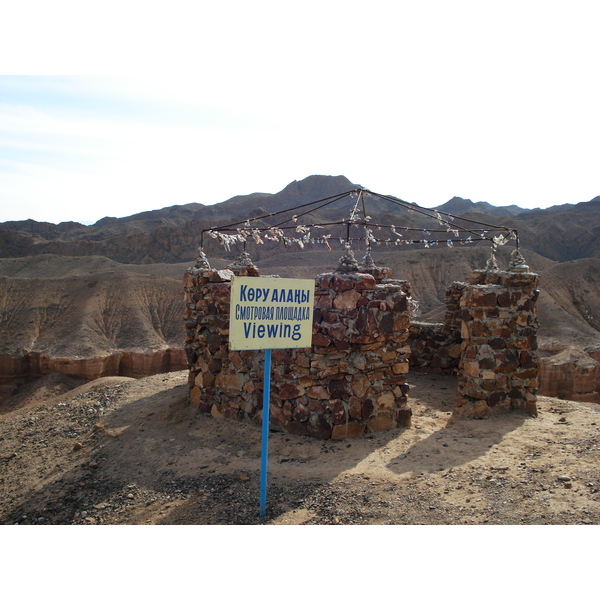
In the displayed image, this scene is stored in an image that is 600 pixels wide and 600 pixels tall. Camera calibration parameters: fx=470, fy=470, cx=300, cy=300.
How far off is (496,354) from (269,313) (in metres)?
4.59

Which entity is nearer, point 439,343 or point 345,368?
point 345,368

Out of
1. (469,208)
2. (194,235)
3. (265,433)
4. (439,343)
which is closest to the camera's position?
(265,433)

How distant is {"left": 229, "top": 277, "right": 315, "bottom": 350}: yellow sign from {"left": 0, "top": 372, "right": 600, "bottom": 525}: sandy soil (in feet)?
5.60

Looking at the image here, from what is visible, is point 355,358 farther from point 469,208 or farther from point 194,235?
point 469,208

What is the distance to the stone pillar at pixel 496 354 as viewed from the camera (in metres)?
7.41

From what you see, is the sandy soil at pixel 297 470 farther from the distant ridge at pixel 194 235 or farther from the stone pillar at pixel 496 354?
the distant ridge at pixel 194 235

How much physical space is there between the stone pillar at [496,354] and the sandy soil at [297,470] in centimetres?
34

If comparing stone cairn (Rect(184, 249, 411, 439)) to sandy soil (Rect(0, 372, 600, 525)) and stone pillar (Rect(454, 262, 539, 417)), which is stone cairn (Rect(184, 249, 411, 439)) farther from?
stone pillar (Rect(454, 262, 539, 417))

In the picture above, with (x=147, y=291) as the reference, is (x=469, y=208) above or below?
above

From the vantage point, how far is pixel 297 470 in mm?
5566

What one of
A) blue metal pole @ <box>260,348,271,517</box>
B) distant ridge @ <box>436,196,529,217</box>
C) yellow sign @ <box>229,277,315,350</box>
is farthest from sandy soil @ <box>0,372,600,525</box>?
distant ridge @ <box>436,196,529,217</box>

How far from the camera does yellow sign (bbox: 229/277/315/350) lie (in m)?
4.22

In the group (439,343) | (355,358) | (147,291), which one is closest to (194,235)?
(147,291)

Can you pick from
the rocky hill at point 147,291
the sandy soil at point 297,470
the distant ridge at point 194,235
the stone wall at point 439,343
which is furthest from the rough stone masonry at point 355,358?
the distant ridge at point 194,235
